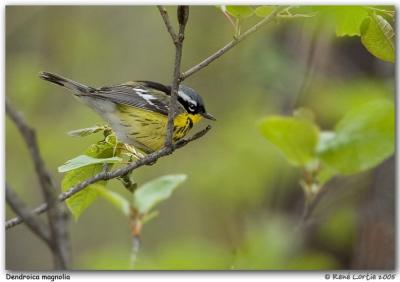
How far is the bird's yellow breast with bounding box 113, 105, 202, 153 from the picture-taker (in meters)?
2.09

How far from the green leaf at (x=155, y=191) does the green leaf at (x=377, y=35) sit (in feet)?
1.66

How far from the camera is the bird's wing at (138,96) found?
2.17 meters

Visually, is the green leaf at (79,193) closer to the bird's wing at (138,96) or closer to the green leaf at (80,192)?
the green leaf at (80,192)

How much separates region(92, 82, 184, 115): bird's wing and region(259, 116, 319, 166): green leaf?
84cm

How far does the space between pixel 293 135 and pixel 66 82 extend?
37.6 inches

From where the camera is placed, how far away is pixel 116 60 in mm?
3355

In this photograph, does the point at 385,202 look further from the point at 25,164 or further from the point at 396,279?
the point at 25,164

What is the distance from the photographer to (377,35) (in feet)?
4.81

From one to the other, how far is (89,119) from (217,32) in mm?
741

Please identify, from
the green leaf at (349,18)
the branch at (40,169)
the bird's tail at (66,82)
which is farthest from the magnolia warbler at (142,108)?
the branch at (40,169)

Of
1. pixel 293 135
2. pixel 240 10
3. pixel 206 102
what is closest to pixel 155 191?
pixel 293 135

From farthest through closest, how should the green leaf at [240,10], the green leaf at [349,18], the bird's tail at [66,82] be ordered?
the bird's tail at [66,82] → the green leaf at [349,18] → the green leaf at [240,10]

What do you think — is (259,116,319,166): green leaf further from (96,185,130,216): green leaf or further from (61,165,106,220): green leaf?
(61,165,106,220): green leaf

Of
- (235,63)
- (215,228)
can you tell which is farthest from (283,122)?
(235,63)
